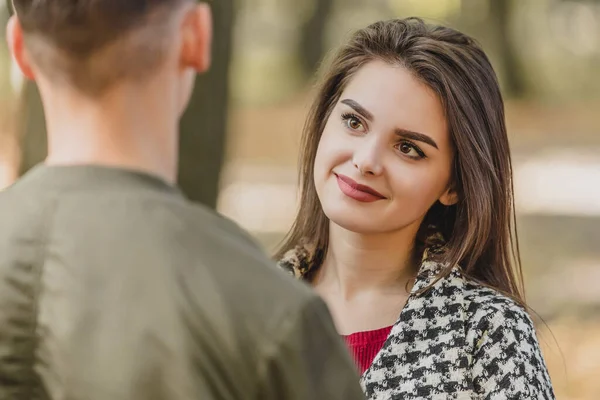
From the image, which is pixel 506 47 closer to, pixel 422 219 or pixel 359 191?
pixel 422 219

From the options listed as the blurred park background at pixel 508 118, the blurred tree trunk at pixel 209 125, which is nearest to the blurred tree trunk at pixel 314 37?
the blurred park background at pixel 508 118

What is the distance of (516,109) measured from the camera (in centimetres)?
1669

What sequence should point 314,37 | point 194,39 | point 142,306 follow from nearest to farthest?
point 142,306, point 194,39, point 314,37

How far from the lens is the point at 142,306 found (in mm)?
1384

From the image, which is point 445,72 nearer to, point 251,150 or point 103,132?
point 103,132

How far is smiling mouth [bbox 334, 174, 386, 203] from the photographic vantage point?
252cm

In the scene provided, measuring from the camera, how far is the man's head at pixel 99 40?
1442 mm

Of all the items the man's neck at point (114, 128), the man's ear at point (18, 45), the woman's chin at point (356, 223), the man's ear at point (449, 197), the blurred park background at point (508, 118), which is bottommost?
the blurred park background at point (508, 118)

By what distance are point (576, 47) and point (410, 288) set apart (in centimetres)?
1713

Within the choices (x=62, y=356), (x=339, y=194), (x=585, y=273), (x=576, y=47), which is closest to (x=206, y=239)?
(x=62, y=356)

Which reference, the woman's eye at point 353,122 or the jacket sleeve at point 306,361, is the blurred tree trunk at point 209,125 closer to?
the woman's eye at point 353,122

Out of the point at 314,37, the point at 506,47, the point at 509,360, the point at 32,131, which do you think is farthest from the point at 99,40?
the point at 314,37

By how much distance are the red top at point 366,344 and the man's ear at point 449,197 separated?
33cm

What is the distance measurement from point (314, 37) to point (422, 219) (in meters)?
17.2
